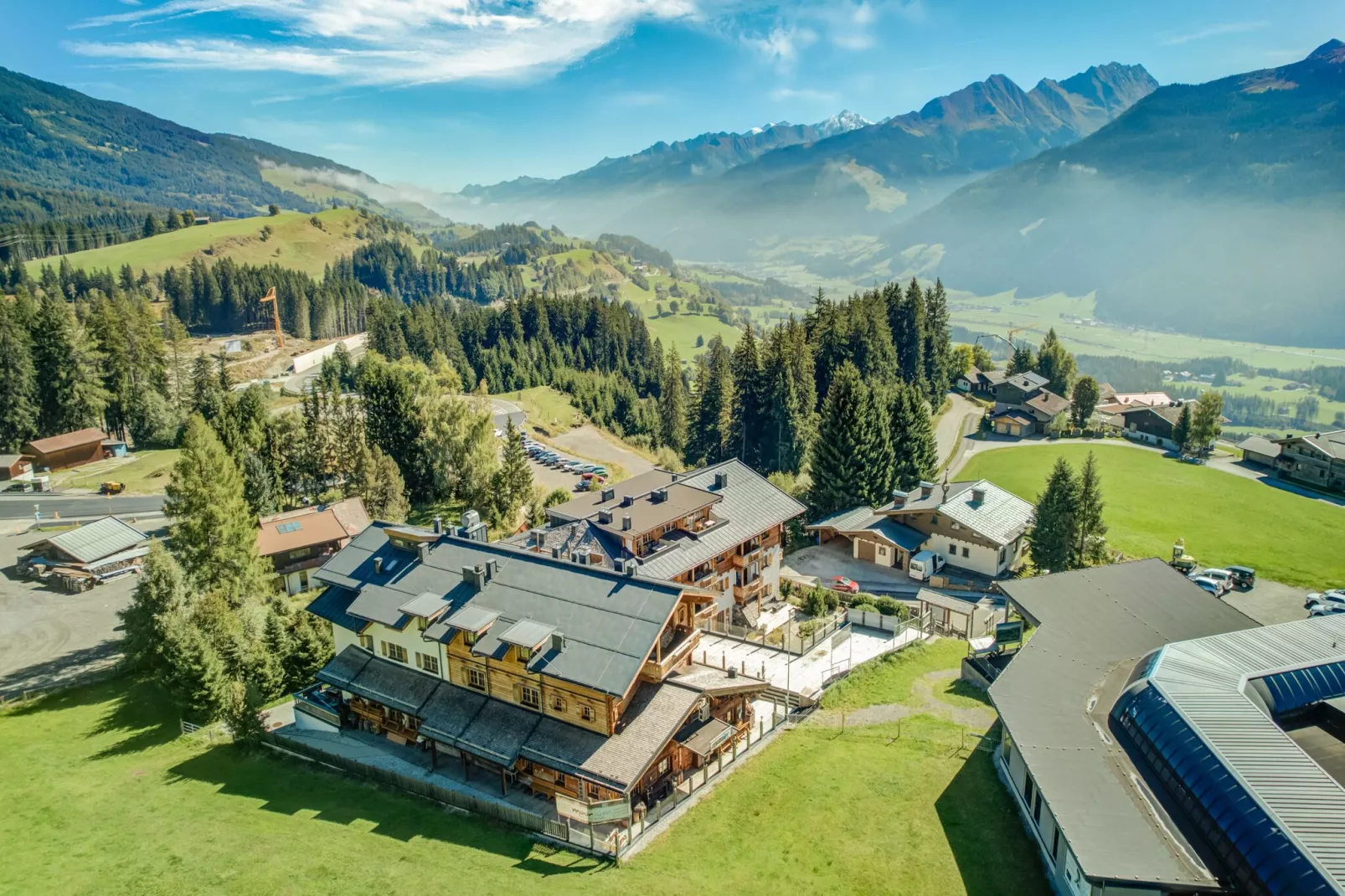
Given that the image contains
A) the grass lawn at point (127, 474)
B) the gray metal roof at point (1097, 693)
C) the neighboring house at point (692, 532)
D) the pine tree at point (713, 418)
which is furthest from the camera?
the pine tree at point (713, 418)

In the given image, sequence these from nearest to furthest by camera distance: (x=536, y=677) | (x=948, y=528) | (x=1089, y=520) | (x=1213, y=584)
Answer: (x=536, y=677) < (x=1213, y=584) < (x=1089, y=520) < (x=948, y=528)

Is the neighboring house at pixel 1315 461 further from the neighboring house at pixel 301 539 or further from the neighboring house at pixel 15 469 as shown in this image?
the neighboring house at pixel 15 469

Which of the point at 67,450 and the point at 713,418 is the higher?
the point at 713,418

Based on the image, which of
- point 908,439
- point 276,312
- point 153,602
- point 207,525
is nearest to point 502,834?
point 153,602

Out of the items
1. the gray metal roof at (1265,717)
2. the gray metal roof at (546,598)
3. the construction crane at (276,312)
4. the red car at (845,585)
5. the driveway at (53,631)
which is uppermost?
the construction crane at (276,312)

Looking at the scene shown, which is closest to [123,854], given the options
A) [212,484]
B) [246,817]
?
[246,817]

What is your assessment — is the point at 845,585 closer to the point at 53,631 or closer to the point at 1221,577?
the point at 1221,577

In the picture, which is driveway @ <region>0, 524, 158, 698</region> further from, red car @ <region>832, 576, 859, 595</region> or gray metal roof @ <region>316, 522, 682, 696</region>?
red car @ <region>832, 576, 859, 595</region>

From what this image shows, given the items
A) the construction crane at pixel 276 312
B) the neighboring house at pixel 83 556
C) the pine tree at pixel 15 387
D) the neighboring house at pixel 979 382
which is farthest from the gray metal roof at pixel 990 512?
the construction crane at pixel 276 312
